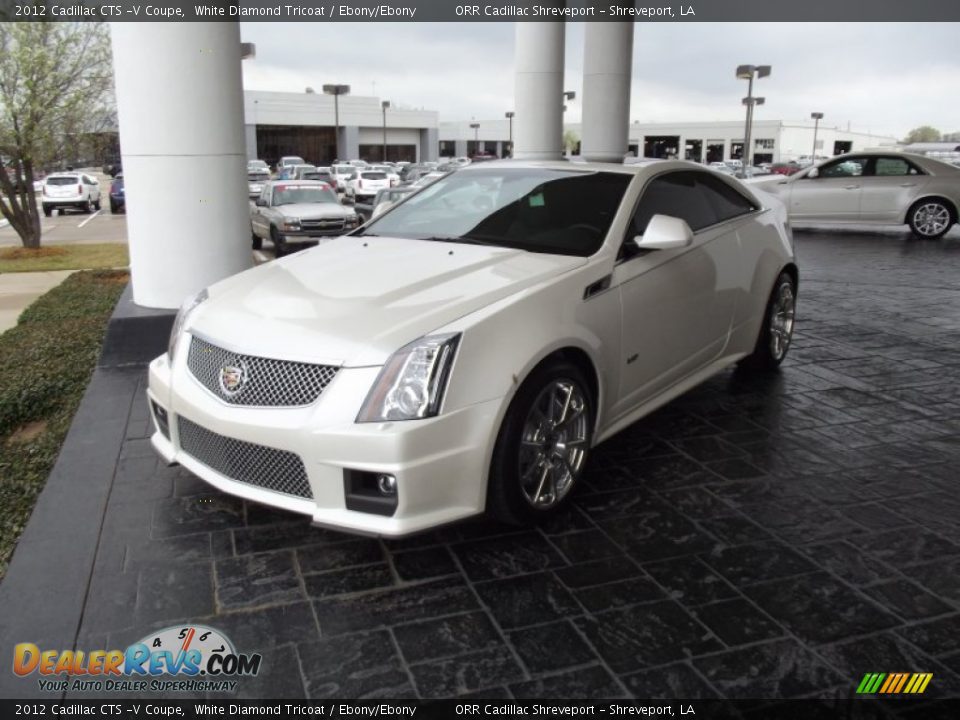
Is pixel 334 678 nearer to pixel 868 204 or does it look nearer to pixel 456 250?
pixel 456 250

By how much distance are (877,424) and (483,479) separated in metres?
3.01

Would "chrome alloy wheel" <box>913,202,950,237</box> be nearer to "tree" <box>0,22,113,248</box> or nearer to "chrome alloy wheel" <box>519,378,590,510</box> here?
"chrome alloy wheel" <box>519,378,590,510</box>

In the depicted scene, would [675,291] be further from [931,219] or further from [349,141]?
[349,141]

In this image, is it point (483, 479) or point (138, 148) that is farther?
point (138, 148)

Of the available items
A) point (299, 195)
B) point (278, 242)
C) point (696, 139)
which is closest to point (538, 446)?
point (278, 242)

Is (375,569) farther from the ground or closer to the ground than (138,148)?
closer to the ground

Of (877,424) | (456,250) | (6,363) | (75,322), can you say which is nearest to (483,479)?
(456,250)

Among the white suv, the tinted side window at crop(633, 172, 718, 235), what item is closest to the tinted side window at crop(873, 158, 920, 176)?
the tinted side window at crop(633, 172, 718, 235)

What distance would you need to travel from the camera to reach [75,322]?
28.1 feet

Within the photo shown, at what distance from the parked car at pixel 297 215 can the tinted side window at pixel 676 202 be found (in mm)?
13161

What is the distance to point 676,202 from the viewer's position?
16.6ft

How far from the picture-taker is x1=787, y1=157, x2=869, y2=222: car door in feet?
53.1

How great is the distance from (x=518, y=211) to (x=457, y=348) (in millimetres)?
1679

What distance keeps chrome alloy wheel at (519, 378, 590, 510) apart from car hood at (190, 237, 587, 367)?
526mm
